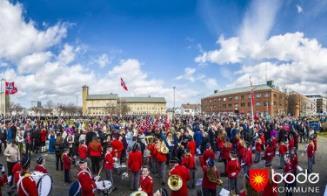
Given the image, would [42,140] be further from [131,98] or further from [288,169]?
[131,98]

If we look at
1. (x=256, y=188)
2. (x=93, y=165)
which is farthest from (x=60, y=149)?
(x=256, y=188)

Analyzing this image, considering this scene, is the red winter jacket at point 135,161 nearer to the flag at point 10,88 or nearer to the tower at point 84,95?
the flag at point 10,88

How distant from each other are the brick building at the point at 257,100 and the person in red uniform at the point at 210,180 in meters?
80.1

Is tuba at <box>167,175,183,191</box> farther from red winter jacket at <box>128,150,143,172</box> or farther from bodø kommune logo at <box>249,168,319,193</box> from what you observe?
red winter jacket at <box>128,150,143,172</box>

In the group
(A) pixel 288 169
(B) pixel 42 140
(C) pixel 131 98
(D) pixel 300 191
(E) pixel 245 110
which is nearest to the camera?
(A) pixel 288 169

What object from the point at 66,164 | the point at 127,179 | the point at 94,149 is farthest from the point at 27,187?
the point at 127,179

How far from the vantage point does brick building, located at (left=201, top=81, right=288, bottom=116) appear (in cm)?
9625

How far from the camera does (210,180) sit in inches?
361

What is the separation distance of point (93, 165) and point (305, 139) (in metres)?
20.8

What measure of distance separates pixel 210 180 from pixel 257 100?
315ft

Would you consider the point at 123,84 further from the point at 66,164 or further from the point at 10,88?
the point at 66,164

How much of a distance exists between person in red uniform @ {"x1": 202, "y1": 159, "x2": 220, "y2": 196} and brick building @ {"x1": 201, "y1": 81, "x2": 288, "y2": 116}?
80.1 m

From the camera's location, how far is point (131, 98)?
19475 centimetres

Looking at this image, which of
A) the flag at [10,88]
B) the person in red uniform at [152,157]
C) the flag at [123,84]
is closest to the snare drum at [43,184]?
the person in red uniform at [152,157]
